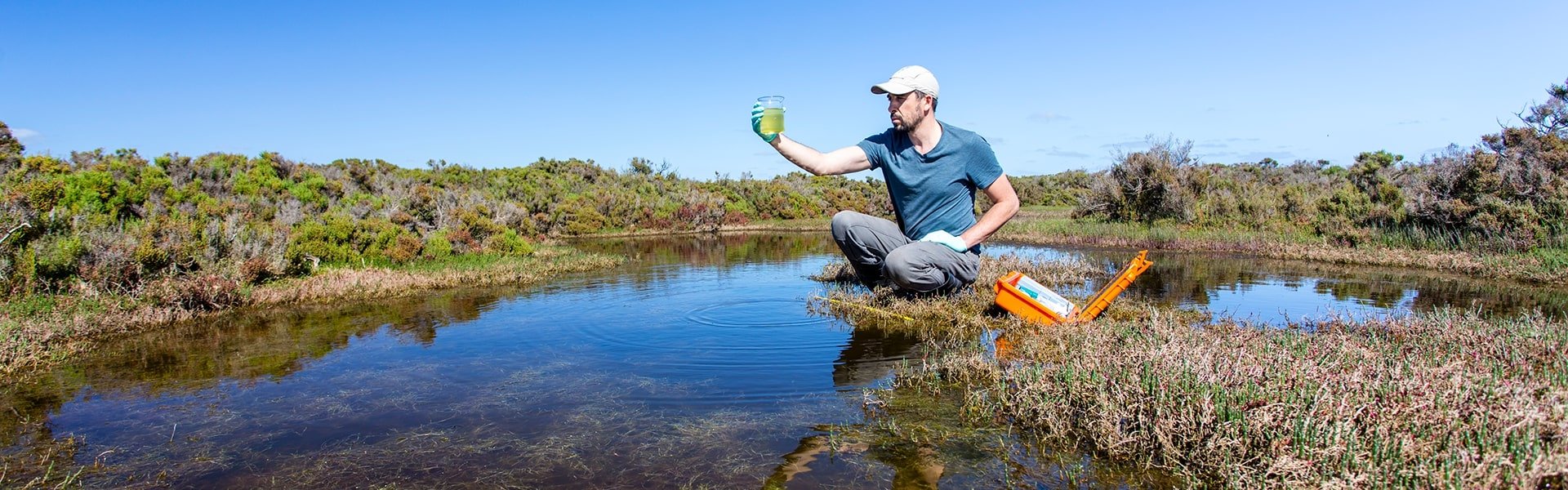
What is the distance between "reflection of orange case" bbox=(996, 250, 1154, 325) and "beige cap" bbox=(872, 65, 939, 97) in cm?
190

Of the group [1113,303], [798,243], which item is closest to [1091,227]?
[798,243]

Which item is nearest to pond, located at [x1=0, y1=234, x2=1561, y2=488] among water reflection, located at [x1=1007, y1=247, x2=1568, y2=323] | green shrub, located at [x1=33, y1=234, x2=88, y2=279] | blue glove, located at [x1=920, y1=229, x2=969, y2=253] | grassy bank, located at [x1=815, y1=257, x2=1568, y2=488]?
grassy bank, located at [x1=815, y1=257, x2=1568, y2=488]

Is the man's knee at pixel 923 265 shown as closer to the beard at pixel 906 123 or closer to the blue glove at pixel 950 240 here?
the blue glove at pixel 950 240

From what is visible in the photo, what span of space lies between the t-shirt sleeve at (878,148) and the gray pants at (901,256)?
1.36 feet

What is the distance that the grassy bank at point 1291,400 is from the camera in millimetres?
2789

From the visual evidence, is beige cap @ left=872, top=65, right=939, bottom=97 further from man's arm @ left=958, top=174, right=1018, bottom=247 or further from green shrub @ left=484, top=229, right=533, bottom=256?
green shrub @ left=484, top=229, right=533, bottom=256

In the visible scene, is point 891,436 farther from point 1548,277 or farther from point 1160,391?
point 1548,277

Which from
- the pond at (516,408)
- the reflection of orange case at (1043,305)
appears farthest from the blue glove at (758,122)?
the reflection of orange case at (1043,305)

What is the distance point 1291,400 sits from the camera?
3.22 m

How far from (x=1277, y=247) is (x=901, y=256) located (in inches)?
583

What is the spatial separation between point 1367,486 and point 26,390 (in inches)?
274

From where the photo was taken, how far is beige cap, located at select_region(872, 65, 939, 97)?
509cm

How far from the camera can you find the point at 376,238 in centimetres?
1321

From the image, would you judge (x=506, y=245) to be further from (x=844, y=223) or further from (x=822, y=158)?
(x=822, y=158)
